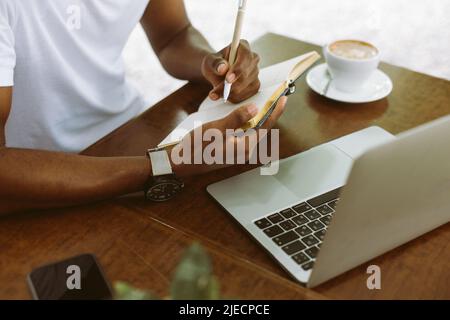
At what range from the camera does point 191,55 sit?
1.14m

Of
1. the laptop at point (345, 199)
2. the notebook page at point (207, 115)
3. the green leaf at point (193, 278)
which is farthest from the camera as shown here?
the notebook page at point (207, 115)

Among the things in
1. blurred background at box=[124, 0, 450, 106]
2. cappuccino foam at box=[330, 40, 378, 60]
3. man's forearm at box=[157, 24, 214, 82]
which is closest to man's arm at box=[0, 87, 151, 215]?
man's forearm at box=[157, 24, 214, 82]

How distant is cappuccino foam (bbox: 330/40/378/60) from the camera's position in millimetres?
989

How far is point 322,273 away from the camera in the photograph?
0.58m

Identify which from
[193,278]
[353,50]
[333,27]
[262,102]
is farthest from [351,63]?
[333,27]

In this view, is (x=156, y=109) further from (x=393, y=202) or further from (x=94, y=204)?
(x=393, y=202)

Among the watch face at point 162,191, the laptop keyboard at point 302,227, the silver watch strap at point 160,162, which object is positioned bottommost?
the laptop keyboard at point 302,227

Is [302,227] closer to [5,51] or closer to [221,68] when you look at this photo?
[221,68]

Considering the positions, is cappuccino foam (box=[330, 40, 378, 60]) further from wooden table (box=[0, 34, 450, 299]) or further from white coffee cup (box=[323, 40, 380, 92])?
wooden table (box=[0, 34, 450, 299])

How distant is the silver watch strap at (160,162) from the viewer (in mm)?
763

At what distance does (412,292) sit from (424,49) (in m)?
2.31

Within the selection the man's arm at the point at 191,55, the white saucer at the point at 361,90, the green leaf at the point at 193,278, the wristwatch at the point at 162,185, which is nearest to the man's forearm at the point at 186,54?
the man's arm at the point at 191,55

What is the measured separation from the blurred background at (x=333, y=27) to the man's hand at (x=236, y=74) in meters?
1.42

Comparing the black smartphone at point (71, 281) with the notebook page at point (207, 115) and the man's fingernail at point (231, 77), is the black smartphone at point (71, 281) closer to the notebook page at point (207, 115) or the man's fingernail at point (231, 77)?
the notebook page at point (207, 115)
